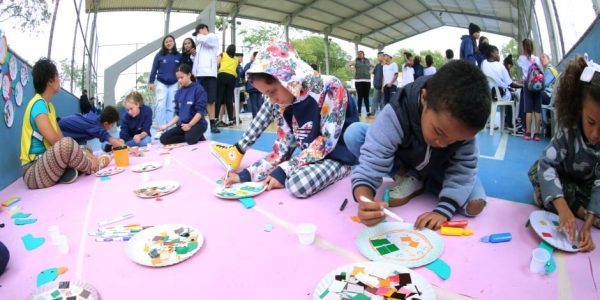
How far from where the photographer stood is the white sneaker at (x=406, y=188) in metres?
1.56

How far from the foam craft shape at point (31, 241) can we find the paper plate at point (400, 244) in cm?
119

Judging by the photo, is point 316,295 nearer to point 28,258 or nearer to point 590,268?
point 590,268

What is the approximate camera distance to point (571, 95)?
4.11 ft

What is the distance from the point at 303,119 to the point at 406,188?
2.18 ft

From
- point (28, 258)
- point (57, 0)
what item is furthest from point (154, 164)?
point (57, 0)

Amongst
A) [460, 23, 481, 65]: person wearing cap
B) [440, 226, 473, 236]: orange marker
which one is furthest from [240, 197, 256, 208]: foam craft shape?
[460, 23, 481, 65]: person wearing cap

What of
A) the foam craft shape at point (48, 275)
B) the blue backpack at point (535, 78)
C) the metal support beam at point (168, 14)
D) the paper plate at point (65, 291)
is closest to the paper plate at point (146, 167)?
the foam craft shape at point (48, 275)

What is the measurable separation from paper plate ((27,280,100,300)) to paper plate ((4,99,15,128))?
2172mm

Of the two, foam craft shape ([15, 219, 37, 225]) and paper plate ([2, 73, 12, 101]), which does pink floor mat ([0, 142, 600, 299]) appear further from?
paper plate ([2, 73, 12, 101])

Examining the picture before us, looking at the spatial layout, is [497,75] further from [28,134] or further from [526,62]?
[28,134]

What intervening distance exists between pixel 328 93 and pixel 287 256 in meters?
1.00

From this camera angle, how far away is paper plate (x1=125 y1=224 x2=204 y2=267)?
1.09 m

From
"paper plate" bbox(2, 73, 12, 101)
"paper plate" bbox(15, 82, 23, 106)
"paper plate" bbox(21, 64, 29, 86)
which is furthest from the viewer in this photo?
"paper plate" bbox(21, 64, 29, 86)

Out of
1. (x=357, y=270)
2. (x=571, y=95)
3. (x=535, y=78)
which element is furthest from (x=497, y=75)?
(x=357, y=270)
